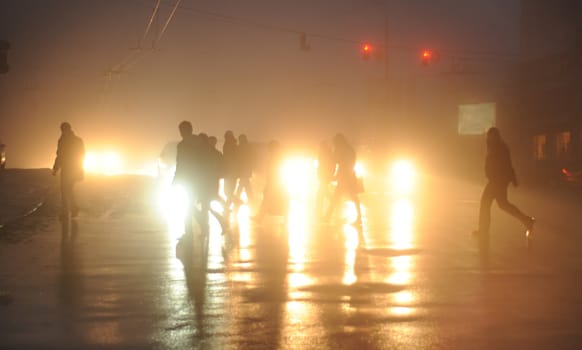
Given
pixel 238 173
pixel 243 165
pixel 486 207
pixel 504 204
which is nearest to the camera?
pixel 504 204

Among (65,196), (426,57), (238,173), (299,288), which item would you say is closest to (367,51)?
(426,57)

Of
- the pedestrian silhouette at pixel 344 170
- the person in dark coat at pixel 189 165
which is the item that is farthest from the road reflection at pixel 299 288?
the pedestrian silhouette at pixel 344 170

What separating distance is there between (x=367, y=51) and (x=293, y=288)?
1035 inches

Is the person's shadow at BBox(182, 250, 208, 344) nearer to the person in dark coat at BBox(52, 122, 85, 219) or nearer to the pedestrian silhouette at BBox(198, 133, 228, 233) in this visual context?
the pedestrian silhouette at BBox(198, 133, 228, 233)

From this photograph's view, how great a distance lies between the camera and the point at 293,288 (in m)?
9.76

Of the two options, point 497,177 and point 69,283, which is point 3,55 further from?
point 497,177

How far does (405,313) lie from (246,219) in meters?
12.1

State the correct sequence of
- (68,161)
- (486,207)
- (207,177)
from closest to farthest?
(207,177) → (486,207) → (68,161)

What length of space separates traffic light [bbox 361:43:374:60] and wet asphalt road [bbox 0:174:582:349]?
18.0 meters

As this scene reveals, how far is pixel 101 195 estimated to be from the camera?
2722cm

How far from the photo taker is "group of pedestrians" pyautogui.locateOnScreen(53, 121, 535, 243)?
46.5 feet

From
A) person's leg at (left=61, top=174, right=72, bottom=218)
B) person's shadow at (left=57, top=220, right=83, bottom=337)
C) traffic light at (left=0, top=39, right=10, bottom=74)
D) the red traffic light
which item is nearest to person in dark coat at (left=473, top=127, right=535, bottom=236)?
person's shadow at (left=57, top=220, right=83, bottom=337)

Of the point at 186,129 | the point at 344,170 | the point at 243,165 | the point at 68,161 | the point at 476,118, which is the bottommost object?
the point at 344,170

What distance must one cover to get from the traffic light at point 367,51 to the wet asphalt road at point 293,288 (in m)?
18.0
